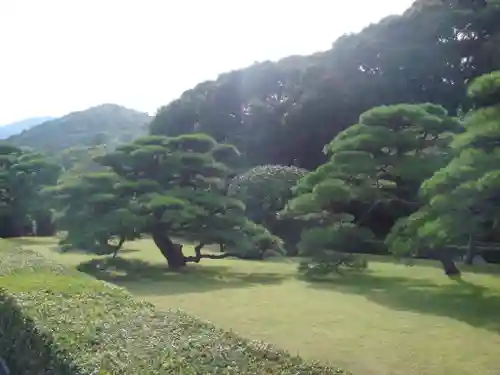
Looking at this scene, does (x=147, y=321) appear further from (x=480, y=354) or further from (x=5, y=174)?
(x=5, y=174)

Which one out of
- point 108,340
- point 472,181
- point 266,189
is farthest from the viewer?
point 266,189

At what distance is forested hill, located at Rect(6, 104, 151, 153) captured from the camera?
4066 centimetres

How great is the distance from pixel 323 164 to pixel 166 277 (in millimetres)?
4128

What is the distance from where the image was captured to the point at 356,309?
7.32 m

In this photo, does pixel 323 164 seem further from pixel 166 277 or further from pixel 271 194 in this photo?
pixel 166 277

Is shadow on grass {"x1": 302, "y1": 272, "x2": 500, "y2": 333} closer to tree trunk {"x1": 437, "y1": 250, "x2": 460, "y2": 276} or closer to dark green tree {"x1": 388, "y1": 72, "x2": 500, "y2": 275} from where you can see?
tree trunk {"x1": 437, "y1": 250, "x2": 460, "y2": 276}

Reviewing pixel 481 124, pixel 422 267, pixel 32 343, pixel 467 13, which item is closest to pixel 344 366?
pixel 32 343

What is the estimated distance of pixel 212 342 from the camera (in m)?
3.29

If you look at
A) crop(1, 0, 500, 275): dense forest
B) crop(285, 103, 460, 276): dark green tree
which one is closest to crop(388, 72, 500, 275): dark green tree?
crop(1, 0, 500, 275): dense forest

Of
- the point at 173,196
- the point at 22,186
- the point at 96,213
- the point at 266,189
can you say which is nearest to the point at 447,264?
the point at 173,196

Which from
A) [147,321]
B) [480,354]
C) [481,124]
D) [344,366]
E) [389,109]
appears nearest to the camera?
[147,321]

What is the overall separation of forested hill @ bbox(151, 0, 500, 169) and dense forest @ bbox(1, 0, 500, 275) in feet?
0.13

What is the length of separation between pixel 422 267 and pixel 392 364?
642 cm

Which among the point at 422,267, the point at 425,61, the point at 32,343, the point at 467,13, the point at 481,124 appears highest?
the point at 467,13
